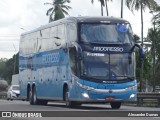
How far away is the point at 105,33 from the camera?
90.9 feet

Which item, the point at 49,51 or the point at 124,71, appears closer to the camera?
the point at 124,71

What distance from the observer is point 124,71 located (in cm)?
2775

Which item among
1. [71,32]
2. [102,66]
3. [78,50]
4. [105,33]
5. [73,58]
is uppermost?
[71,32]

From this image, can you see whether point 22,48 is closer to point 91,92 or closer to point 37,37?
point 37,37

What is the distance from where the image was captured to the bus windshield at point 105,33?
27531 mm

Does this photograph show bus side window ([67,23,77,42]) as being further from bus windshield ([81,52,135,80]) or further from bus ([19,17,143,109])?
bus windshield ([81,52,135,80])

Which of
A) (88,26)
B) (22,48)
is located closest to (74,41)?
(88,26)

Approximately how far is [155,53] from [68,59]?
60.7 meters

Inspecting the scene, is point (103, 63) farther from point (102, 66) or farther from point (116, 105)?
point (116, 105)

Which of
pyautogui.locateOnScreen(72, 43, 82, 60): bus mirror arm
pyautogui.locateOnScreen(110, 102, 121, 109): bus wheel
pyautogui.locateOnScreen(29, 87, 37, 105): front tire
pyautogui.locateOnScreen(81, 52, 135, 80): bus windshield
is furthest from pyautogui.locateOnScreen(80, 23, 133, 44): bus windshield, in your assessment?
pyautogui.locateOnScreen(29, 87, 37, 105): front tire

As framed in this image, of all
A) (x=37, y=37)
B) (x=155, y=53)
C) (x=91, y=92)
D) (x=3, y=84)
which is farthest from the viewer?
(x=3, y=84)

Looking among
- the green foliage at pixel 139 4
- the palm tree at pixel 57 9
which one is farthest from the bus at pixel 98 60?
the palm tree at pixel 57 9

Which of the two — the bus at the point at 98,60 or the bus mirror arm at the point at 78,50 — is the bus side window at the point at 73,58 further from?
the bus mirror arm at the point at 78,50

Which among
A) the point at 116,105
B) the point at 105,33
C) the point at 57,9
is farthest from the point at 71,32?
the point at 57,9
